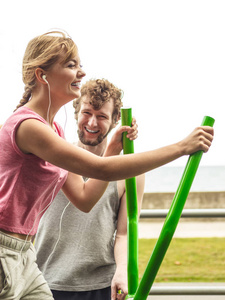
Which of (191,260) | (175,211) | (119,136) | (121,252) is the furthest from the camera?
(191,260)

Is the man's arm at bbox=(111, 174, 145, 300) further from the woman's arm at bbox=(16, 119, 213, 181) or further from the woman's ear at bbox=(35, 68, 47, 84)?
the woman's ear at bbox=(35, 68, 47, 84)

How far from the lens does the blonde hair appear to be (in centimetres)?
157

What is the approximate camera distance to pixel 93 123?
218 cm

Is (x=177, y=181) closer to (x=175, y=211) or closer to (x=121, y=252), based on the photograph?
(x=121, y=252)

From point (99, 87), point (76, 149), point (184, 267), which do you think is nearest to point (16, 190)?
point (76, 149)

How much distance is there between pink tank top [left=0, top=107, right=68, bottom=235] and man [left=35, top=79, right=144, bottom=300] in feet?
1.66

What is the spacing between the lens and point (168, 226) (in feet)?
4.75

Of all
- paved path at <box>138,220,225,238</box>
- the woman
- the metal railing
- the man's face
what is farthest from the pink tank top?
paved path at <box>138,220,225,238</box>

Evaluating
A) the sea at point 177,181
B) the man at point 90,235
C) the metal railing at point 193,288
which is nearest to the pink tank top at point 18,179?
the man at point 90,235

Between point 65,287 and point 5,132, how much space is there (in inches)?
32.6

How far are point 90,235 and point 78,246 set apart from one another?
66 mm

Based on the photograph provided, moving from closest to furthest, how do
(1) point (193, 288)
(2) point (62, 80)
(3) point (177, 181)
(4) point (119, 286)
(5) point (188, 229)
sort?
(2) point (62, 80)
(4) point (119, 286)
(1) point (193, 288)
(5) point (188, 229)
(3) point (177, 181)

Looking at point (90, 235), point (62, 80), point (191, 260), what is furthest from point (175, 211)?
point (191, 260)

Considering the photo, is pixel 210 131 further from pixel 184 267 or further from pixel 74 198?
pixel 184 267
